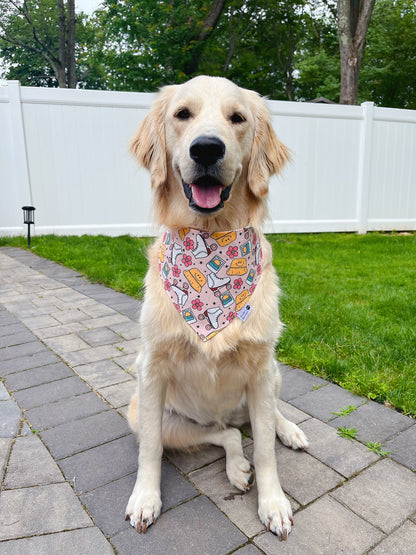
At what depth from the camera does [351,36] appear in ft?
32.7

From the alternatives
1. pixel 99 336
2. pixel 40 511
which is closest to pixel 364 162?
pixel 99 336

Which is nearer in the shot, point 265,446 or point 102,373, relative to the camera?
point 265,446

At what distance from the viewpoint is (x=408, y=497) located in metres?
1.80

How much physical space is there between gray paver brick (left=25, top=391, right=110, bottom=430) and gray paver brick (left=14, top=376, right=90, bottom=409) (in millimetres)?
54

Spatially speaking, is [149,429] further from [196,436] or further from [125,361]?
[125,361]

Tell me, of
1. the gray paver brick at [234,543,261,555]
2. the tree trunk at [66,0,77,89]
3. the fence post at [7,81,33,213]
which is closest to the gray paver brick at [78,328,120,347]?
the gray paver brick at [234,543,261,555]

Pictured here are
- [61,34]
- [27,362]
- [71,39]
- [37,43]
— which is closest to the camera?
[27,362]

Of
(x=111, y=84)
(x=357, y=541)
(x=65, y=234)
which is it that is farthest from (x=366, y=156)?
(x=111, y=84)

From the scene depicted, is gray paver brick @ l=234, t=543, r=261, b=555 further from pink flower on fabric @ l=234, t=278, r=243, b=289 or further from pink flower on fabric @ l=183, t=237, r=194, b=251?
pink flower on fabric @ l=183, t=237, r=194, b=251

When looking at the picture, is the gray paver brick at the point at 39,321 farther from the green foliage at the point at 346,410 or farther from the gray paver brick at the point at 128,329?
the green foliage at the point at 346,410

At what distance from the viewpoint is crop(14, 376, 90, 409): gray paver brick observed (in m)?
2.58

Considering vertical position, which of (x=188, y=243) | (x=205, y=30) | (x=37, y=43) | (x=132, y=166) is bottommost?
(x=188, y=243)

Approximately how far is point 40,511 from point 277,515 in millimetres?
954

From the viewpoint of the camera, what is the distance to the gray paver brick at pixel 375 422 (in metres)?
2.24
